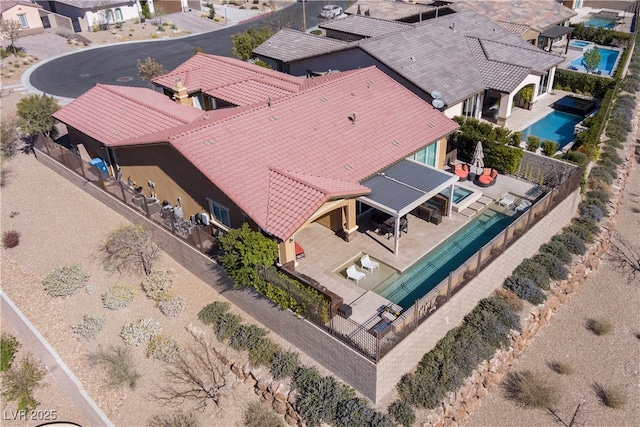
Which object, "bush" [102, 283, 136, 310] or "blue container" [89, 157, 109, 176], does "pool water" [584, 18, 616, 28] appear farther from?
"bush" [102, 283, 136, 310]

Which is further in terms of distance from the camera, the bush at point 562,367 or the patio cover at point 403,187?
the patio cover at point 403,187

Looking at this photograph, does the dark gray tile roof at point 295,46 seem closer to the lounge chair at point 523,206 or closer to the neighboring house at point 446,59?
the neighboring house at point 446,59

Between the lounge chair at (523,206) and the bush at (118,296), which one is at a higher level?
the lounge chair at (523,206)

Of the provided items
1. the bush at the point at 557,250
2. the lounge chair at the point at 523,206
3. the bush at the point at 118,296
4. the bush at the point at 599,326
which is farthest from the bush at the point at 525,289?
the bush at the point at 118,296

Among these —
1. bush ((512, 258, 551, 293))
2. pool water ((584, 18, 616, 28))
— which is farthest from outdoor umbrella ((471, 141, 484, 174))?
pool water ((584, 18, 616, 28))

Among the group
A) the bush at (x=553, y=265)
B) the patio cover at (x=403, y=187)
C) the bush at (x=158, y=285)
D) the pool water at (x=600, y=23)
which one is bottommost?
the bush at (x=553, y=265)

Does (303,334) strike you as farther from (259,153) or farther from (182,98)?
(182,98)

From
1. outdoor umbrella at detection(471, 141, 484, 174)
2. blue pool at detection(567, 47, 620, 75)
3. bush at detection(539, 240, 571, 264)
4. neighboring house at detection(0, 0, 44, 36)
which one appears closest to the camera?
bush at detection(539, 240, 571, 264)
